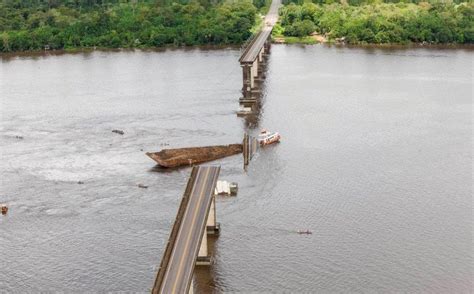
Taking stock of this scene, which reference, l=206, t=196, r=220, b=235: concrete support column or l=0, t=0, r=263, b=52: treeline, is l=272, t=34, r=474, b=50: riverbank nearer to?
l=0, t=0, r=263, b=52: treeline

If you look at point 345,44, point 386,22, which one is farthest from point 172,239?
point 386,22

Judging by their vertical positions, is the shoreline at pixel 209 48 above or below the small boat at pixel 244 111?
above

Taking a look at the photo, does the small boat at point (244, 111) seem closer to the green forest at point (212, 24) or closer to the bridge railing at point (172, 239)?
the bridge railing at point (172, 239)

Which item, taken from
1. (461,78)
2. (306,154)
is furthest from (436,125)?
(461,78)

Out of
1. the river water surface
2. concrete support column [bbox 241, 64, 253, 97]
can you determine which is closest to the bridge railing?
the river water surface

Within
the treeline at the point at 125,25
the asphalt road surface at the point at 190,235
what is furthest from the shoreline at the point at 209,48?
the asphalt road surface at the point at 190,235

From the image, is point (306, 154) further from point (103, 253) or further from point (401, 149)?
point (103, 253)

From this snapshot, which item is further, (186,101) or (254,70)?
(254,70)
